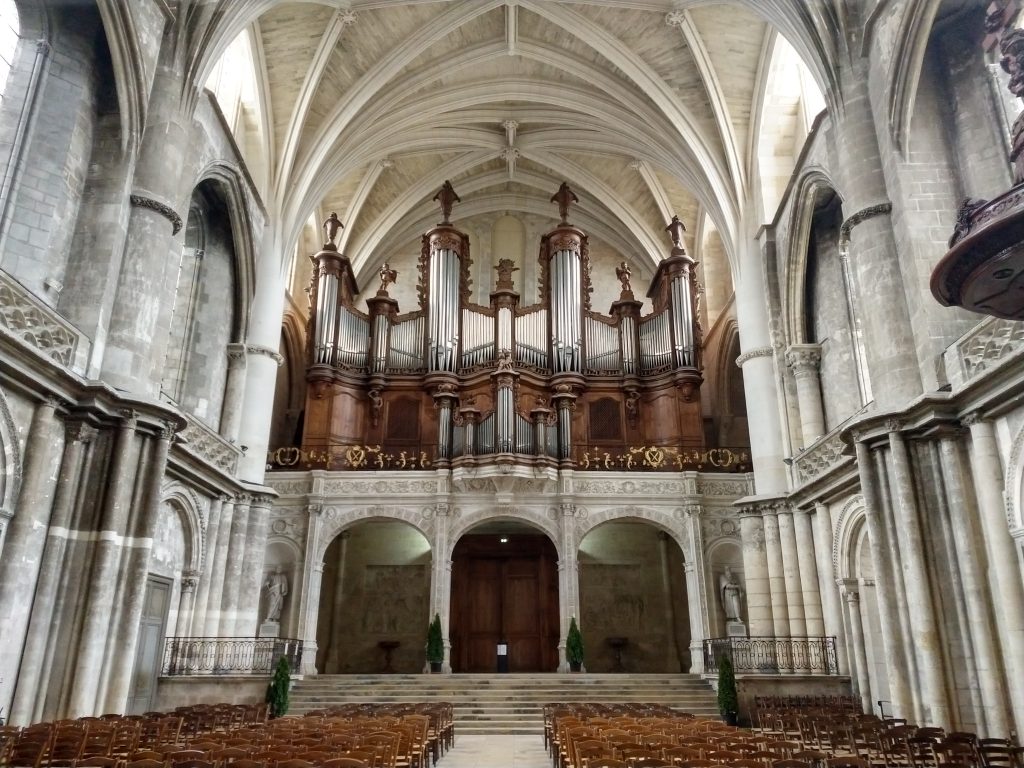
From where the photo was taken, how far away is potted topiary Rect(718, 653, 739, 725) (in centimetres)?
1559

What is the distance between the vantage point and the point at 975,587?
1122 cm

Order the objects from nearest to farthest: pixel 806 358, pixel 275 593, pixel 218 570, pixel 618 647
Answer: pixel 218 570 → pixel 806 358 → pixel 275 593 → pixel 618 647

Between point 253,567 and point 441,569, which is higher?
point 441,569

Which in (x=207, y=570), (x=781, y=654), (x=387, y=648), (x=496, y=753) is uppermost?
(x=207, y=570)

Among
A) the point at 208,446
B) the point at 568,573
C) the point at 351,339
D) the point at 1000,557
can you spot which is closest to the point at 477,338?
the point at 351,339

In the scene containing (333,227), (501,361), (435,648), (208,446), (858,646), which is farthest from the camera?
(333,227)

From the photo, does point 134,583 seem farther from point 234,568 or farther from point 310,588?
point 310,588

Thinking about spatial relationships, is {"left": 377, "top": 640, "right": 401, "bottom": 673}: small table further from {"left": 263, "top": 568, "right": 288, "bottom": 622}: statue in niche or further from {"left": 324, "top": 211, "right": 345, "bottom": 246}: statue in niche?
{"left": 324, "top": 211, "right": 345, "bottom": 246}: statue in niche

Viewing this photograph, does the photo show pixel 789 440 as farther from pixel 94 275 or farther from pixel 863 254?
pixel 94 275

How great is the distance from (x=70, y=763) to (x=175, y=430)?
6706 millimetres

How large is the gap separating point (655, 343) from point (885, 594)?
47.6 ft

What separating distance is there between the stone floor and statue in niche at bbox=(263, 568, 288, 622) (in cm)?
749

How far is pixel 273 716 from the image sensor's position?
1544 cm

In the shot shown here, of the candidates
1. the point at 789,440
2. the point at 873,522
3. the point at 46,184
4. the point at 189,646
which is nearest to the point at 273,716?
the point at 189,646
